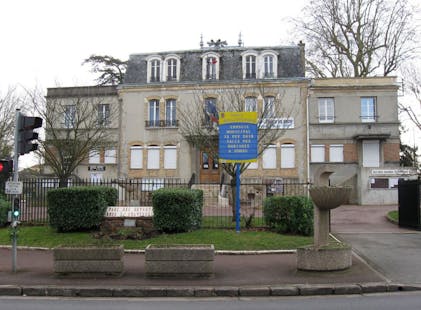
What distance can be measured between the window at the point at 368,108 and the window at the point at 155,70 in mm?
14742

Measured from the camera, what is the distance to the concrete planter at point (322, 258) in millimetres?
9523

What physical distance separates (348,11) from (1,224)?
29868 millimetres

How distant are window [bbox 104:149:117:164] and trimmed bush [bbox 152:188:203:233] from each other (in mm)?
19826

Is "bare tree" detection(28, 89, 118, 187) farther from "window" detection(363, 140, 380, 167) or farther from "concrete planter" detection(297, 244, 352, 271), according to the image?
"window" detection(363, 140, 380, 167)

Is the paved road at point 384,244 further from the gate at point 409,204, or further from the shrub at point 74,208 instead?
the shrub at point 74,208

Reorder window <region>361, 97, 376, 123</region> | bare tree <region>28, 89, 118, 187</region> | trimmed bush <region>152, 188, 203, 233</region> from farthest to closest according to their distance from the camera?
window <region>361, 97, 376, 123</region> → bare tree <region>28, 89, 118, 187</region> → trimmed bush <region>152, 188, 203, 233</region>

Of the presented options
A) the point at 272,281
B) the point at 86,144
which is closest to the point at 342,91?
the point at 86,144

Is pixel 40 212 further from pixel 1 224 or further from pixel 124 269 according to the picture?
pixel 124 269

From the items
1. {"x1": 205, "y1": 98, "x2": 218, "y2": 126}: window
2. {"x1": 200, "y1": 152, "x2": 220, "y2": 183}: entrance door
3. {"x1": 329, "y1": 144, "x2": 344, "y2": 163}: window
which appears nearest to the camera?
{"x1": 205, "y1": 98, "x2": 218, "y2": 126}: window

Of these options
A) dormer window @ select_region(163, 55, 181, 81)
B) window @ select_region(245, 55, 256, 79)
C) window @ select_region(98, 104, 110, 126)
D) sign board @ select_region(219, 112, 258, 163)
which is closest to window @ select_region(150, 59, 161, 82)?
dormer window @ select_region(163, 55, 181, 81)

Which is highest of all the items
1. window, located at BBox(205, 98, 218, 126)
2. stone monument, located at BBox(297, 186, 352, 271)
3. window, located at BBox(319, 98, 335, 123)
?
window, located at BBox(319, 98, 335, 123)

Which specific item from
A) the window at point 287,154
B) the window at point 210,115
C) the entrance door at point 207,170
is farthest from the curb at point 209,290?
the entrance door at point 207,170

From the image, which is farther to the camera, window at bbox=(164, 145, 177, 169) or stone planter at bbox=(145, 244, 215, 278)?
window at bbox=(164, 145, 177, 169)

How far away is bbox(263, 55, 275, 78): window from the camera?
31483 millimetres
